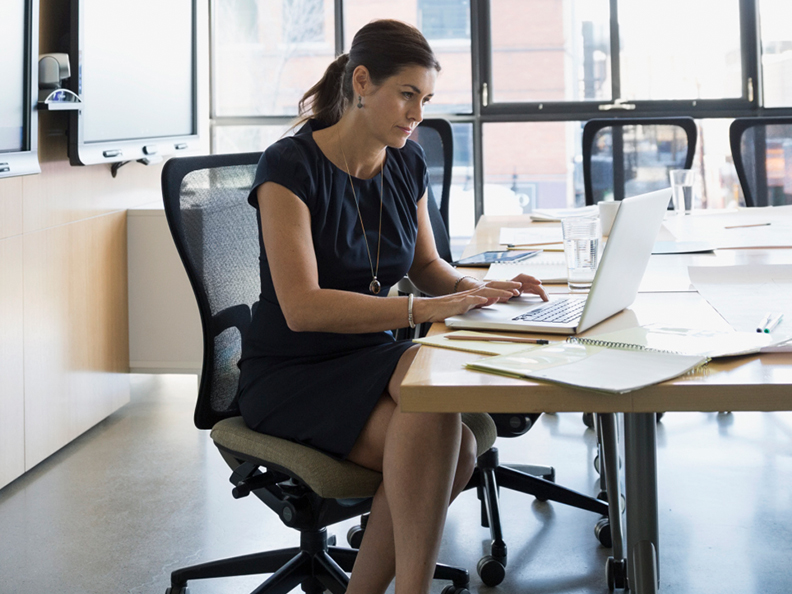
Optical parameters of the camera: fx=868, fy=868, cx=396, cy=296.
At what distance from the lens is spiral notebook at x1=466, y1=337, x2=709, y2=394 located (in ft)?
3.05

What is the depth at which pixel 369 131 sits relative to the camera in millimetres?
1692

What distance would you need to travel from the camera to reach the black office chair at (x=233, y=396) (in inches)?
57.5

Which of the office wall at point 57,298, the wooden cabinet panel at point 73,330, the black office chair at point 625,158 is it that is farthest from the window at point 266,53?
the black office chair at point 625,158

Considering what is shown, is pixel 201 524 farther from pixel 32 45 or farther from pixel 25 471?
pixel 32 45

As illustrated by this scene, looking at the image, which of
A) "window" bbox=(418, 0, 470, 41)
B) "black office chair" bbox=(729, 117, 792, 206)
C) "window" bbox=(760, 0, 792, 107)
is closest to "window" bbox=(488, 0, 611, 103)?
"window" bbox=(418, 0, 470, 41)

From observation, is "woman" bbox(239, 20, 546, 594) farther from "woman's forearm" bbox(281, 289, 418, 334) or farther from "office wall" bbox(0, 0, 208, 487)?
"office wall" bbox(0, 0, 208, 487)

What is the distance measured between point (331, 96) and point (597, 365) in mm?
982

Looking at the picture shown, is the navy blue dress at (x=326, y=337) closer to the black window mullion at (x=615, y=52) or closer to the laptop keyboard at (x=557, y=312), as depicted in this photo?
the laptop keyboard at (x=557, y=312)

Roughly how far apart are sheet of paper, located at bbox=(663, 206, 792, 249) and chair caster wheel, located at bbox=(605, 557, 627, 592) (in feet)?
2.53

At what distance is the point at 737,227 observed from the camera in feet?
7.98

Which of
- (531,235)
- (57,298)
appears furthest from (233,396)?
(57,298)

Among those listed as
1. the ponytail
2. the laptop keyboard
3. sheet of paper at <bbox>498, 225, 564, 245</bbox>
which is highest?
the ponytail

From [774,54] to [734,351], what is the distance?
4280 millimetres

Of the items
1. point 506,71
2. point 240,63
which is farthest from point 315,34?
point 506,71
